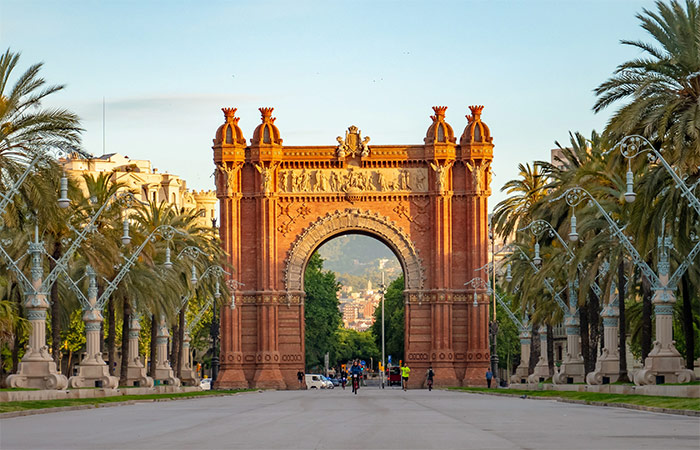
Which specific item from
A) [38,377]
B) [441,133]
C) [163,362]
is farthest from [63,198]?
[441,133]

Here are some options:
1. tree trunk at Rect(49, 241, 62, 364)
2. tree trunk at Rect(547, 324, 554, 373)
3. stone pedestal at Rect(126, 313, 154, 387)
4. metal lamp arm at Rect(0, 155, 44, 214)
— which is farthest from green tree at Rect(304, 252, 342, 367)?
metal lamp arm at Rect(0, 155, 44, 214)

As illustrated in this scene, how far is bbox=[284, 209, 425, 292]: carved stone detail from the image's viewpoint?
77375 mm

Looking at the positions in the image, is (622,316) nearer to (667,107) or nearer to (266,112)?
(667,107)

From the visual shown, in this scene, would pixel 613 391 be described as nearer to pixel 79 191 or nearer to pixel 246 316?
pixel 79 191

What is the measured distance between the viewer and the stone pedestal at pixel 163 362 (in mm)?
66250

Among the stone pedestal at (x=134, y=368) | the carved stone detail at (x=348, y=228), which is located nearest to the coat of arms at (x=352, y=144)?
the carved stone detail at (x=348, y=228)

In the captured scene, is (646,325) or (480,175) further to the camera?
(480,175)

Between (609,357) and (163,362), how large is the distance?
90.5ft

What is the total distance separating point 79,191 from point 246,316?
102 ft

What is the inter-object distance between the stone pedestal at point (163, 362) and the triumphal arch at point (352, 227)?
7.64m

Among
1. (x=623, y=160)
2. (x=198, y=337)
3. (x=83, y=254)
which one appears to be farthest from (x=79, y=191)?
(x=198, y=337)

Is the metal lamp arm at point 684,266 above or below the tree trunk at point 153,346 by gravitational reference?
above

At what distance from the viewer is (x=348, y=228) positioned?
3071 inches

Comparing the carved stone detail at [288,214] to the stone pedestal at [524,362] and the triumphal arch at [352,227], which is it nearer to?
the triumphal arch at [352,227]
